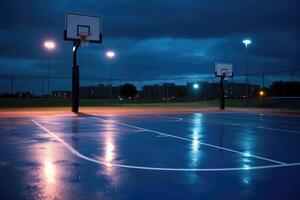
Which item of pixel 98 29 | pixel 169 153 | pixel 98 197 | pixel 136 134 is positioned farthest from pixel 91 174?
pixel 98 29

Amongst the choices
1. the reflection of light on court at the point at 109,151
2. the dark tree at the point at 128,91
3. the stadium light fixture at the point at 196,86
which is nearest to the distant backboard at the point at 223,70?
the stadium light fixture at the point at 196,86

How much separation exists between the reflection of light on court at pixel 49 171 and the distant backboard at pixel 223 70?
109 ft

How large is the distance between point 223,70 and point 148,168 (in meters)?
33.7

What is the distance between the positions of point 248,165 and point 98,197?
4.15 metres

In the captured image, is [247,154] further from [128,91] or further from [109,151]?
[128,91]

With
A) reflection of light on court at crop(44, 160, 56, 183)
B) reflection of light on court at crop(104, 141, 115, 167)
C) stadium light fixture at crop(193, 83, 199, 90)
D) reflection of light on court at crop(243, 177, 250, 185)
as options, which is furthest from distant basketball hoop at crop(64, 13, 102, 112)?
stadium light fixture at crop(193, 83, 199, 90)

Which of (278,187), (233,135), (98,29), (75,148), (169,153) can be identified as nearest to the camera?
(278,187)

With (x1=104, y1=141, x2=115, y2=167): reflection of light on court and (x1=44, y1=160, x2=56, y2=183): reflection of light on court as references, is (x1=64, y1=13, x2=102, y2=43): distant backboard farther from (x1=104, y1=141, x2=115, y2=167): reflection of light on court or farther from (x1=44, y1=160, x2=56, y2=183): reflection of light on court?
(x1=44, y1=160, x2=56, y2=183): reflection of light on court

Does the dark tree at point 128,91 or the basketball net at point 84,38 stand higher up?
the basketball net at point 84,38

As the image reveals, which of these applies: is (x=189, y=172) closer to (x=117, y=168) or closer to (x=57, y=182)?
(x=117, y=168)

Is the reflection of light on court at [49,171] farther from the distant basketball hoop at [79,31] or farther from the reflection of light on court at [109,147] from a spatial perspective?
the distant basketball hoop at [79,31]

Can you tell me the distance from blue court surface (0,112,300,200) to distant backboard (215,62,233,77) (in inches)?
1067

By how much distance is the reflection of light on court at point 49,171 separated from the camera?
7625 millimetres

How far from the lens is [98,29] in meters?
31.6
